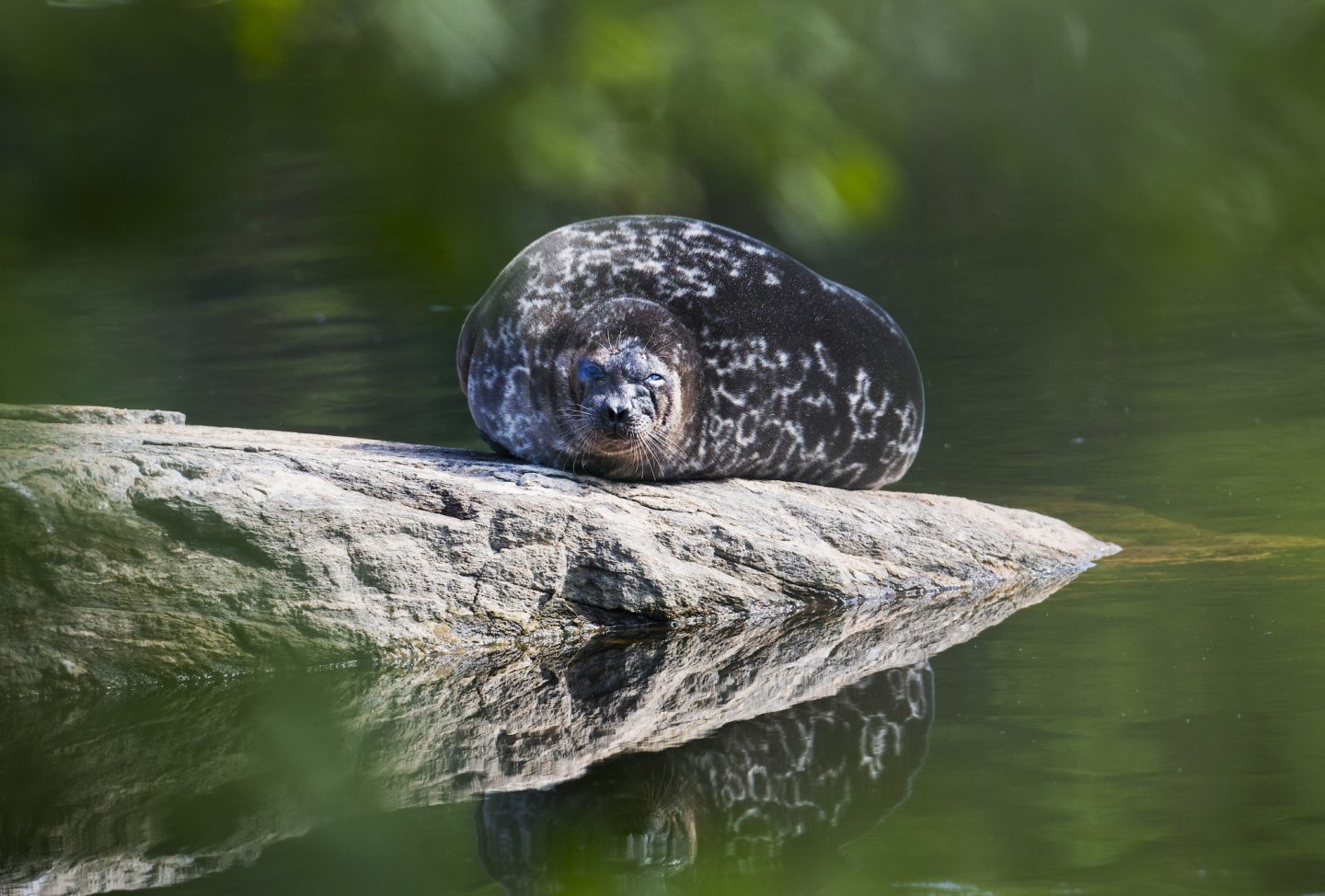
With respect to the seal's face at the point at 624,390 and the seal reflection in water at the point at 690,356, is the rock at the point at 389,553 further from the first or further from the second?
the seal's face at the point at 624,390

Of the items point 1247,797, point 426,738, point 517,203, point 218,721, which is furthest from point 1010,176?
point 218,721

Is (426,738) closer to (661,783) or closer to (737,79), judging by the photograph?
(661,783)

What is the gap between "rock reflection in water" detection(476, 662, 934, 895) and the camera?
2832mm

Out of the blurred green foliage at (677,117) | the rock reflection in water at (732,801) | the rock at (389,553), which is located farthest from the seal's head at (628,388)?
the blurred green foliage at (677,117)

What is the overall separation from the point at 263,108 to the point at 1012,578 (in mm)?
4920

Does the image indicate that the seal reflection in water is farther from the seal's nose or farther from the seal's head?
the seal's nose

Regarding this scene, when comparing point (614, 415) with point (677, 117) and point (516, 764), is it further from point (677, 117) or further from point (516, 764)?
point (677, 117)

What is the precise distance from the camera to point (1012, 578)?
5.65 metres

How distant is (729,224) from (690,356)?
436cm

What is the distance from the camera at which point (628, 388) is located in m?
5.55

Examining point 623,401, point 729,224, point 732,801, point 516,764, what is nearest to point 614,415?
point 623,401

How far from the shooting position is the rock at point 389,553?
4.71 meters

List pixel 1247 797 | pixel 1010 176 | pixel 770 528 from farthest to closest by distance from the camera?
pixel 770 528 < pixel 1247 797 < pixel 1010 176

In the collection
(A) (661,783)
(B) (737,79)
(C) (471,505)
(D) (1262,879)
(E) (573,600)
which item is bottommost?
(D) (1262,879)
